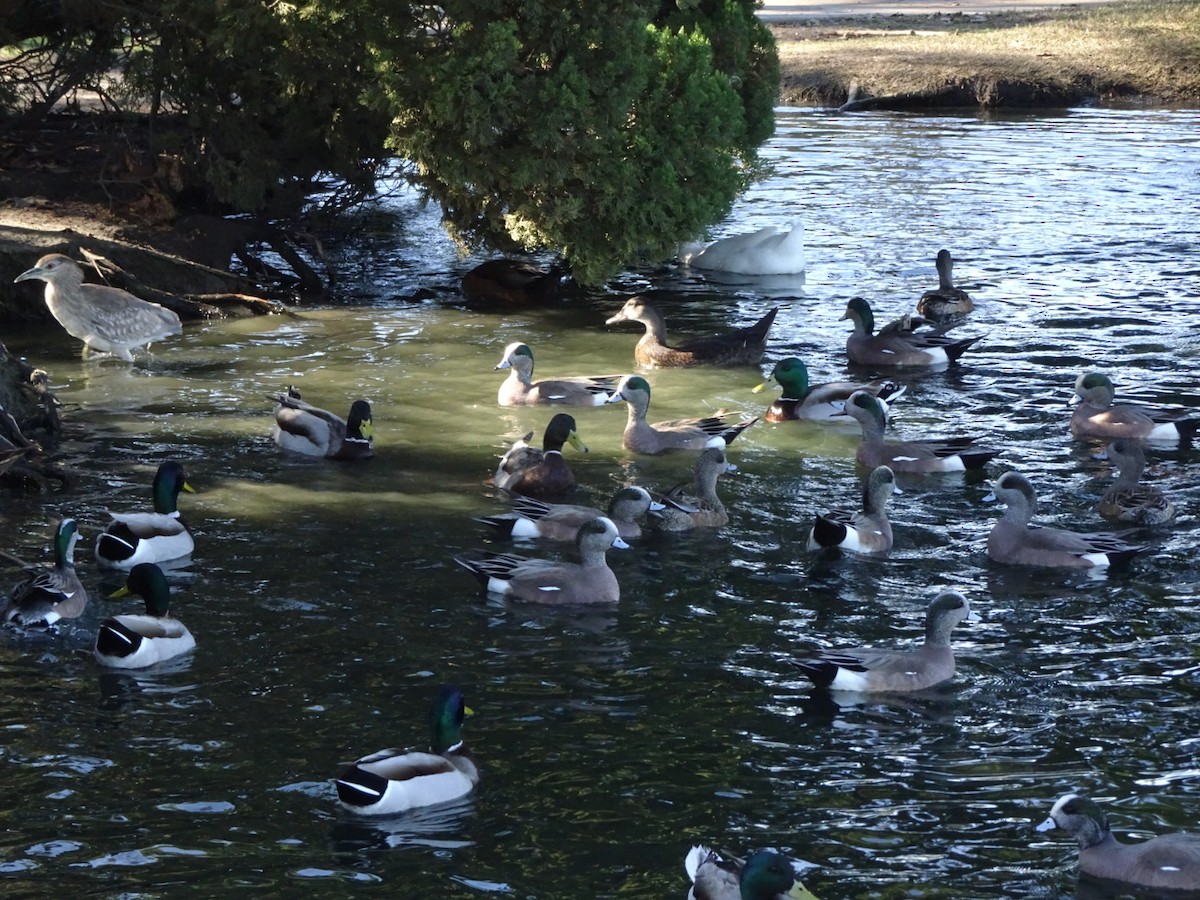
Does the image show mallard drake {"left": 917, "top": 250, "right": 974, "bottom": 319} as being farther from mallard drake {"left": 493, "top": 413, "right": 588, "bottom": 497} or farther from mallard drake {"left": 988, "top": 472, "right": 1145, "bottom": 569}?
mallard drake {"left": 988, "top": 472, "right": 1145, "bottom": 569}

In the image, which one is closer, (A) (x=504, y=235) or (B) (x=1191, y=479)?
(B) (x=1191, y=479)

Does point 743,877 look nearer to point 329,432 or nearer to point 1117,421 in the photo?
point 329,432

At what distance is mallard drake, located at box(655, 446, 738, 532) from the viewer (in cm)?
1198

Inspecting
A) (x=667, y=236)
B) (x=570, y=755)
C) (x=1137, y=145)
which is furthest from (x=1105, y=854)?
(x=1137, y=145)

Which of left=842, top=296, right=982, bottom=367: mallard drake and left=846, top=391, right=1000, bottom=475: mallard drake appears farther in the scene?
left=842, top=296, right=982, bottom=367: mallard drake

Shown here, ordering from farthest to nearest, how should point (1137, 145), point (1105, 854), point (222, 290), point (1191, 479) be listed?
point (1137, 145)
point (222, 290)
point (1191, 479)
point (1105, 854)

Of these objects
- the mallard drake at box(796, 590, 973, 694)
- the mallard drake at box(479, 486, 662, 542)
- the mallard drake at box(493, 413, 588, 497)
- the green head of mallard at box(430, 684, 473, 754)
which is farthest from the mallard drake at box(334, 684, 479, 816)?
the mallard drake at box(493, 413, 588, 497)

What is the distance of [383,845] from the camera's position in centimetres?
736

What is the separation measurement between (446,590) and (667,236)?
903cm

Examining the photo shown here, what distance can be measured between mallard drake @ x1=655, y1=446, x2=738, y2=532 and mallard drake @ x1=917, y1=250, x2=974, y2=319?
676 centimetres

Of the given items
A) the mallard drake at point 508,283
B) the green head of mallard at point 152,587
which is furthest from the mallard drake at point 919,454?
the mallard drake at point 508,283

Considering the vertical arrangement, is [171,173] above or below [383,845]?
above

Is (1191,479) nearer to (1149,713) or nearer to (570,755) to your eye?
(1149,713)

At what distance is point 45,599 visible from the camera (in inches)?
385
